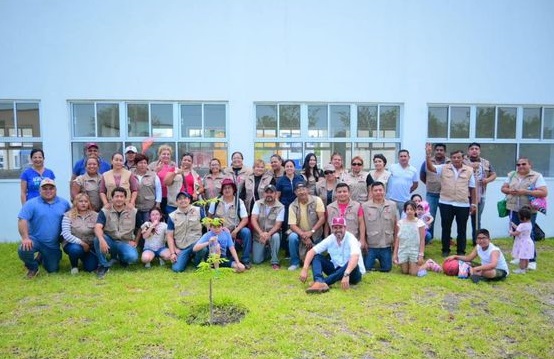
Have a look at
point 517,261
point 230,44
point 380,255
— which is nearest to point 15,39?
point 230,44

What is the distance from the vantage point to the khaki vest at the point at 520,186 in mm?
5777

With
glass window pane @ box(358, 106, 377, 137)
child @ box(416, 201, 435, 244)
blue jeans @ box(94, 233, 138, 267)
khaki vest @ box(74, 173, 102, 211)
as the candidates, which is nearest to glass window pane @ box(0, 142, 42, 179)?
khaki vest @ box(74, 173, 102, 211)

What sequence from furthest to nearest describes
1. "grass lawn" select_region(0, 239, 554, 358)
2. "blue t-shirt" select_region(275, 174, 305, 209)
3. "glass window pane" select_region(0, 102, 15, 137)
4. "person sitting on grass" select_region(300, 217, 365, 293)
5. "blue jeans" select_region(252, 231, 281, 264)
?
"glass window pane" select_region(0, 102, 15, 137) → "blue t-shirt" select_region(275, 174, 305, 209) → "blue jeans" select_region(252, 231, 281, 264) → "person sitting on grass" select_region(300, 217, 365, 293) → "grass lawn" select_region(0, 239, 554, 358)

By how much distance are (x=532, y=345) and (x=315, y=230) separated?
281 centimetres

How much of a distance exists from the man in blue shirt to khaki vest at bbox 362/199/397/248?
4379 mm

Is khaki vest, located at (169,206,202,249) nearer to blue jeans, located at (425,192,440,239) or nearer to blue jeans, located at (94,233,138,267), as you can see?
blue jeans, located at (94,233,138,267)

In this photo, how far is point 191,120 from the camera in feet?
22.7

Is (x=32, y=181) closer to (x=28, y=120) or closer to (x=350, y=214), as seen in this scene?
(x=28, y=120)

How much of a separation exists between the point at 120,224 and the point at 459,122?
21.2 feet

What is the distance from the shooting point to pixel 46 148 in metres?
6.72

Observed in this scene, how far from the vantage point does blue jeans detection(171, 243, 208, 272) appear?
5242mm

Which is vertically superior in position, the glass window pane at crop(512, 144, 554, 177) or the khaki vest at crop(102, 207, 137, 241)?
the glass window pane at crop(512, 144, 554, 177)

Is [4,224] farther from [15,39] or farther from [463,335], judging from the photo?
[463,335]

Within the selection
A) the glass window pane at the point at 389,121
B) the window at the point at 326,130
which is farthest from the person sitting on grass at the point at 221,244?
the glass window pane at the point at 389,121
